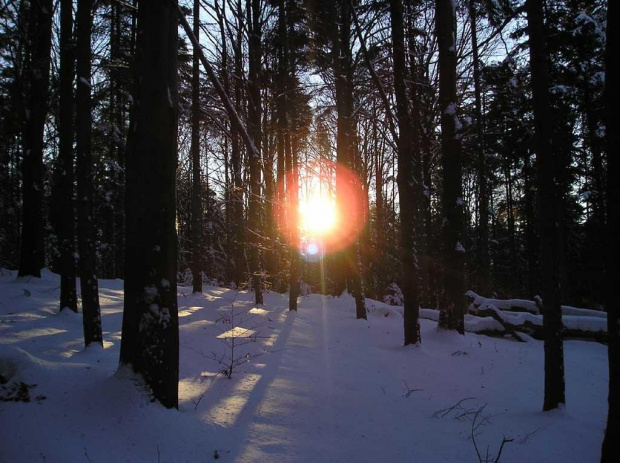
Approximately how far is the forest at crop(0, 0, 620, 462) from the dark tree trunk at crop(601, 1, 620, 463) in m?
0.02

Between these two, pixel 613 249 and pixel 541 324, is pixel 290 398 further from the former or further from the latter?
pixel 541 324

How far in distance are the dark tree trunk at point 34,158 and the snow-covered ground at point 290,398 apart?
2.94m

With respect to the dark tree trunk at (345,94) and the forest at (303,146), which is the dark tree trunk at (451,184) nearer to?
the forest at (303,146)

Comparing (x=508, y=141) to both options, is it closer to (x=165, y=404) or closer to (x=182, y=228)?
(x=182, y=228)

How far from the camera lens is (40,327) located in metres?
7.52

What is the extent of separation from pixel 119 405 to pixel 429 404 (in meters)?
4.02

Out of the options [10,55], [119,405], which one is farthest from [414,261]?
[10,55]

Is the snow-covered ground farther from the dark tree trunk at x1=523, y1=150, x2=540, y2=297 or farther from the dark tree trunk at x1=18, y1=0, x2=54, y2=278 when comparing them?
the dark tree trunk at x1=523, y1=150, x2=540, y2=297

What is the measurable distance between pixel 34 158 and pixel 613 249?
595 inches

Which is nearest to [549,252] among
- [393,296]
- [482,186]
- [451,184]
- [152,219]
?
[451,184]

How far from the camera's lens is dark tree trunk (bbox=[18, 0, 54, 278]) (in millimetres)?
12344

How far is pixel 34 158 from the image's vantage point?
13.0m

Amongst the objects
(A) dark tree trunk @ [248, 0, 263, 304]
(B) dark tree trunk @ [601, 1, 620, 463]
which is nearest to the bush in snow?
(A) dark tree trunk @ [248, 0, 263, 304]

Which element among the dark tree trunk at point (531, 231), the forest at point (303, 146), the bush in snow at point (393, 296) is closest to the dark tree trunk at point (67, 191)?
the forest at point (303, 146)
